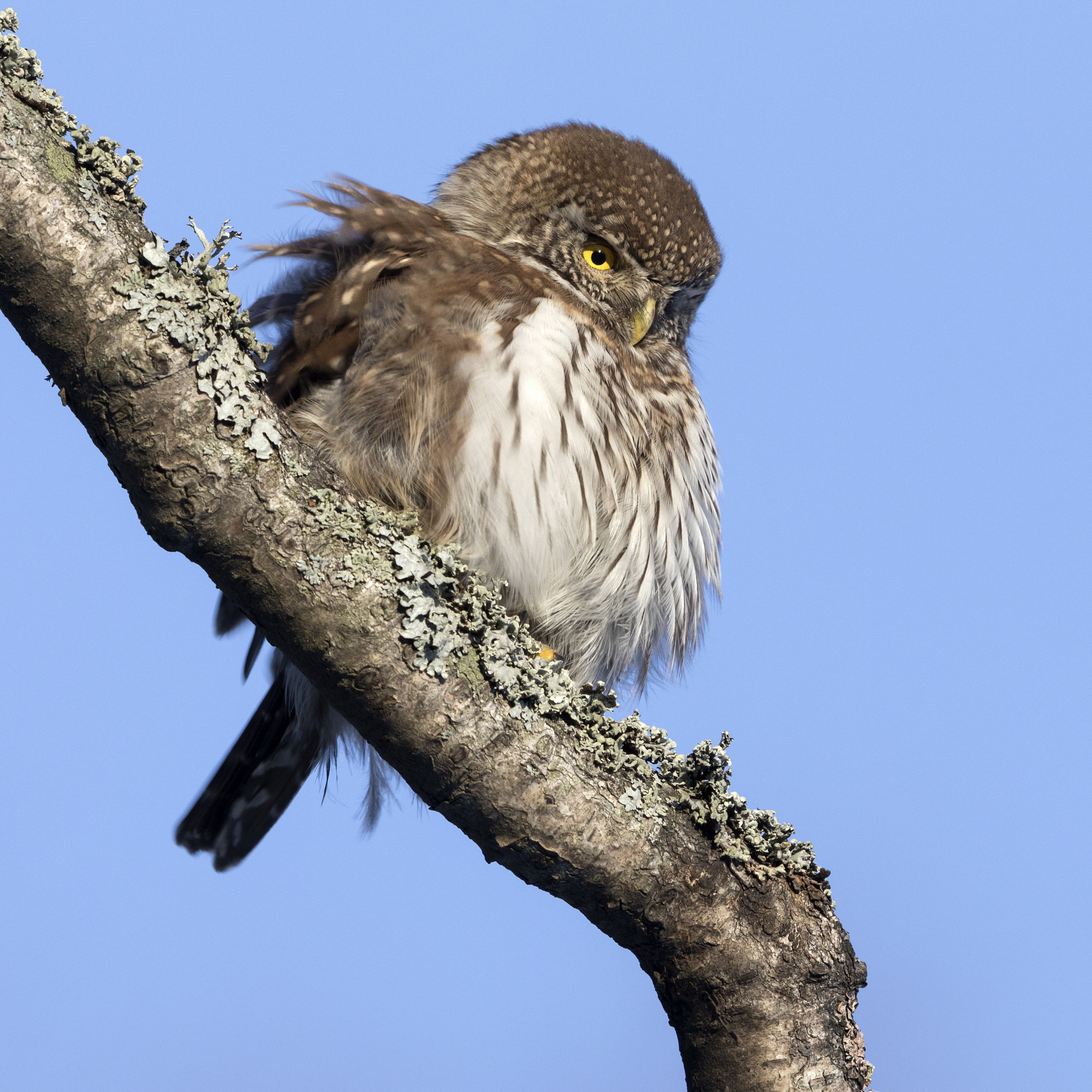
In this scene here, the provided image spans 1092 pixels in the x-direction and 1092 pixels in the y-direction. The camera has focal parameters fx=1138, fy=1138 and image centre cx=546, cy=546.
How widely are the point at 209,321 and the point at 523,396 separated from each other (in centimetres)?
89

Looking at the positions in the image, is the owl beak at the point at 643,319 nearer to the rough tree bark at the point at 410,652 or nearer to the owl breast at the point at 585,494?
the owl breast at the point at 585,494

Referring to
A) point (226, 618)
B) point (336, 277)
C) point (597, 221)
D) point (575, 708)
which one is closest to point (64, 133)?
point (336, 277)

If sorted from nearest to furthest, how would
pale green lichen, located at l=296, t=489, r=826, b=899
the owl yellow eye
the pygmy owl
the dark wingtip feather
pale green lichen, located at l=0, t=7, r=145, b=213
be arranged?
pale green lichen, located at l=0, t=7, r=145, b=213, pale green lichen, located at l=296, t=489, r=826, b=899, the pygmy owl, the dark wingtip feather, the owl yellow eye

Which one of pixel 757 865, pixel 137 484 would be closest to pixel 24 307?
pixel 137 484

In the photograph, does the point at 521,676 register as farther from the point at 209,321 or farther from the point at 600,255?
the point at 600,255

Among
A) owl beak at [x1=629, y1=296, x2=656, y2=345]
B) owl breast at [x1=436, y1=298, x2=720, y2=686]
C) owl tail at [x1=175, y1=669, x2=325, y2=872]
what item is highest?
owl beak at [x1=629, y1=296, x2=656, y2=345]

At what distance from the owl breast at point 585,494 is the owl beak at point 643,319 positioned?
19cm

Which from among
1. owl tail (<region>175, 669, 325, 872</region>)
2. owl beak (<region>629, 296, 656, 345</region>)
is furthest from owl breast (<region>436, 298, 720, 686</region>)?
owl tail (<region>175, 669, 325, 872</region>)

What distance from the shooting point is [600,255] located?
3652 mm

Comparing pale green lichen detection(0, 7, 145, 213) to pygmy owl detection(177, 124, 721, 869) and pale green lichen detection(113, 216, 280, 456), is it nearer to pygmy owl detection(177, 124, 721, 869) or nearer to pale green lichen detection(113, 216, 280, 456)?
pale green lichen detection(113, 216, 280, 456)

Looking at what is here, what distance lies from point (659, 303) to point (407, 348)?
1.20 meters

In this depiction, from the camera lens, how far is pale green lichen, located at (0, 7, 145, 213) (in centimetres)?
195

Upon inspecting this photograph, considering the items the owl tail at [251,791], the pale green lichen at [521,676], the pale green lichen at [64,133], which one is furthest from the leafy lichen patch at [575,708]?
the owl tail at [251,791]

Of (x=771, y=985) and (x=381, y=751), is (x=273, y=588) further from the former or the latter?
(x=771, y=985)
